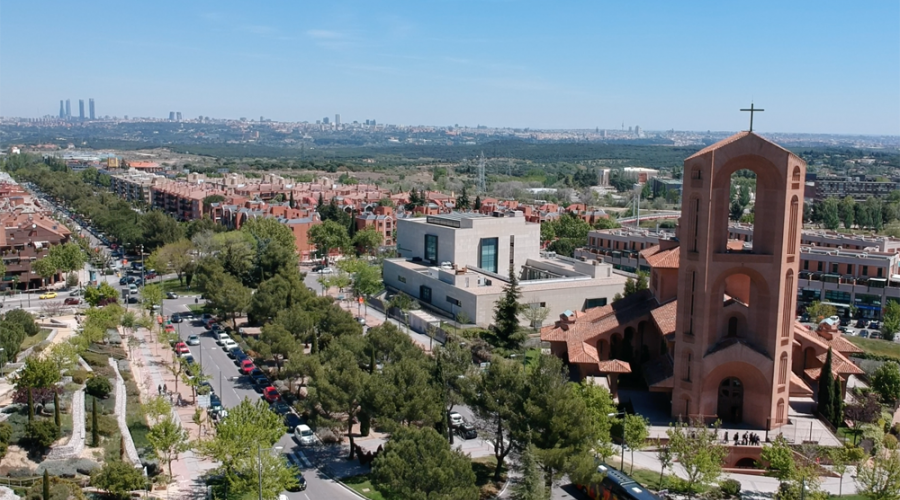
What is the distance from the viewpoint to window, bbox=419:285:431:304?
6744 cm

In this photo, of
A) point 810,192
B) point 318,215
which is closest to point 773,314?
point 318,215

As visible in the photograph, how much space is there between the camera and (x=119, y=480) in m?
29.8

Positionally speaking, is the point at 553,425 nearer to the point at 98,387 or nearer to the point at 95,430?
the point at 95,430

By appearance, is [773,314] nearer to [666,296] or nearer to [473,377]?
[666,296]

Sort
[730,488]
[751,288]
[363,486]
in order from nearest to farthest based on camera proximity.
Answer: [730,488], [363,486], [751,288]

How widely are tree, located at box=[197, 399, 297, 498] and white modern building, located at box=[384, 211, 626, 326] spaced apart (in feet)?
96.8

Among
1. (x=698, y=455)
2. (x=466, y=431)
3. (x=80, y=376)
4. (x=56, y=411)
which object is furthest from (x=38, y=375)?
(x=698, y=455)

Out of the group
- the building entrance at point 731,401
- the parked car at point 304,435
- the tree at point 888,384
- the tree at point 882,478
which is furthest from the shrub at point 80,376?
→ the tree at point 888,384

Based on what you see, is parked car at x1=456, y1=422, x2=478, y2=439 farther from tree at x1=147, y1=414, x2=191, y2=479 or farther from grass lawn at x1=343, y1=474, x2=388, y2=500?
tree at x1=147, y1=414, x2=191, y2=479

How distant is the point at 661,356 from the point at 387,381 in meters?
16.5

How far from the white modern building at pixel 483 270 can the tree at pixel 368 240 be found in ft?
44.3

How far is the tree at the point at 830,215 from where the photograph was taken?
381ft

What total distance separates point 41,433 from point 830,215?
111 m

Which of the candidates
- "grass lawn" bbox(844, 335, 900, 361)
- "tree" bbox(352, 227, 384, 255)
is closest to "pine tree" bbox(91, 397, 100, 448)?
"grass lawn" bbox(844, 335, 900, 361)
